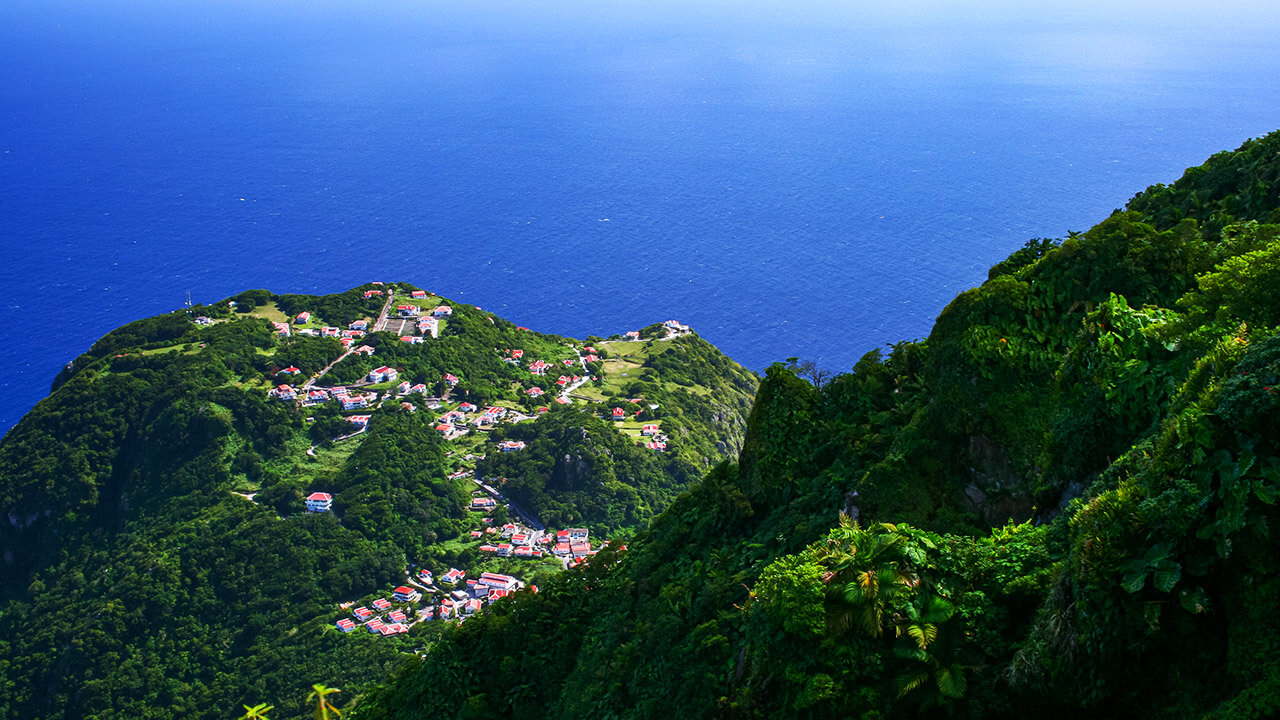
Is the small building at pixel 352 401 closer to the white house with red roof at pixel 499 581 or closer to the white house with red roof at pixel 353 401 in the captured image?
the white house with red roof at pixel 353 401

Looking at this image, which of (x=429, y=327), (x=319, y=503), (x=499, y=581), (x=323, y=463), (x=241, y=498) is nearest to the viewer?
(x=499, y=581)

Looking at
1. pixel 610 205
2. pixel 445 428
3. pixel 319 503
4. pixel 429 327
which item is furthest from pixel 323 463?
pixel 610 205

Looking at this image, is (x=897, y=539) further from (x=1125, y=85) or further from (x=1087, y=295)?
(x=1125, y=85)

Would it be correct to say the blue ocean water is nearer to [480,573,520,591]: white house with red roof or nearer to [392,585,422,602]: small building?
[480,573,520,591]: white house with red roof

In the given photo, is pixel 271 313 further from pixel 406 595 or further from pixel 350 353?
pixel 406 595

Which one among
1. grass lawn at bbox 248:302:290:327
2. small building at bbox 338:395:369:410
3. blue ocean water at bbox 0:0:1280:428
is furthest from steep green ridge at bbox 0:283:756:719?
blue ocean water at bbox 0:0:1280:428

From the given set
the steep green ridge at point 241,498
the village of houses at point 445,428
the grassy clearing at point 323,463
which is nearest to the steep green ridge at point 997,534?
the village of houses at point 445,428

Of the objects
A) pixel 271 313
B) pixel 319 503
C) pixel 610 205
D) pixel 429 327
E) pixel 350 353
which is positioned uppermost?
pixel 610 205
